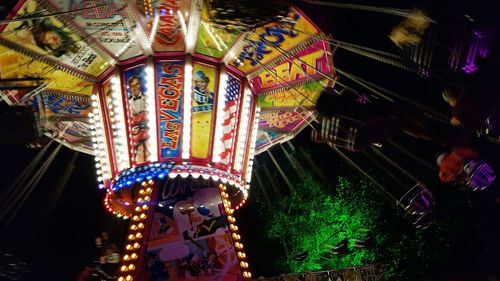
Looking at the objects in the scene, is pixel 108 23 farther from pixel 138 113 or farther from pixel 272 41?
pixel 272 41

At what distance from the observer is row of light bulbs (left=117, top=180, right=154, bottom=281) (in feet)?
27.0

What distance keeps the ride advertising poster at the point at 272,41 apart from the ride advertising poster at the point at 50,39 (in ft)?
10.2

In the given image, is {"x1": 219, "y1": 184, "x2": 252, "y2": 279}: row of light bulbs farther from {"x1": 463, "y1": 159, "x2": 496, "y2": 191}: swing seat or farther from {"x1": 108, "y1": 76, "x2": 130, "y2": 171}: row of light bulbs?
{"x1": 463, "y1": 159, "x2": 496, "y2": 191}: swing seat

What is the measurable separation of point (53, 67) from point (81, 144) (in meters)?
3.56

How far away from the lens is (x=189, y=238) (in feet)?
28.9

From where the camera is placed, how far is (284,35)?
8773mm

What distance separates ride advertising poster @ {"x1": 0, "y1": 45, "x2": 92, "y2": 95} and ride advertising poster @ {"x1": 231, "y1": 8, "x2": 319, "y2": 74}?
12.5 ft

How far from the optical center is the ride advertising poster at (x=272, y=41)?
8359 millimetres

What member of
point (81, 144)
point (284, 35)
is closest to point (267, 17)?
point (284, 35)

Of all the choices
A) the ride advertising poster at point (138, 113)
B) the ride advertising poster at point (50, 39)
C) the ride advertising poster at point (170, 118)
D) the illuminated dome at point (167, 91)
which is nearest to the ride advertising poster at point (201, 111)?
the illuminated dome at point (167, 91)

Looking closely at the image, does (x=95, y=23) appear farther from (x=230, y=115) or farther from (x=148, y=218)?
(x=148, y=218)

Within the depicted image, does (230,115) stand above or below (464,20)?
below

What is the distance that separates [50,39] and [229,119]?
393cm

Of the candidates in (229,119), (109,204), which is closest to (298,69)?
(229,119)
